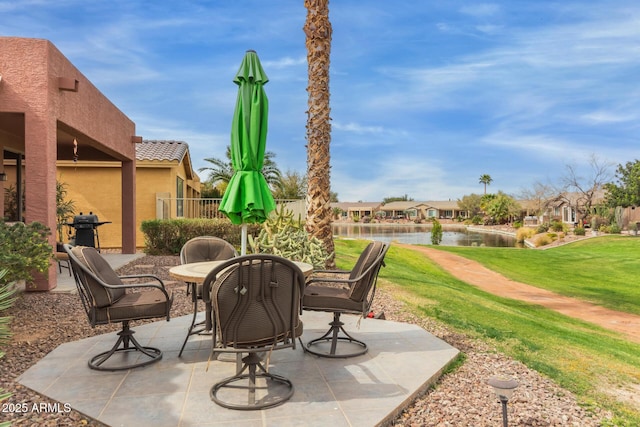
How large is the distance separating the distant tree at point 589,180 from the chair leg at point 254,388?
50.5 m

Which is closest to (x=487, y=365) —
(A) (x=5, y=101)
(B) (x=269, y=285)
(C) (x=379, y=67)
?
(B) (x=269, y=285)

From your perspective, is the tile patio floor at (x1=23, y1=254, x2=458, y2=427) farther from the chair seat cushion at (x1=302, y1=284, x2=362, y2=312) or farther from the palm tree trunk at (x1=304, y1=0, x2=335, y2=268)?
the palm tree trunk at (x1=304, y1=0, x2=335, y2=268)

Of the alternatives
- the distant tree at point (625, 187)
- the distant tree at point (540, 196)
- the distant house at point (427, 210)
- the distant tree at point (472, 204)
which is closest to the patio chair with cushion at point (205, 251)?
the distant tree at point (625, 187)

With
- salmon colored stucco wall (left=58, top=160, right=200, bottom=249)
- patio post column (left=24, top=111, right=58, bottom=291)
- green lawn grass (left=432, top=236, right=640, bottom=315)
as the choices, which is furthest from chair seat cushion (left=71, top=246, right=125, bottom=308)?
green lawn grass (left=432, top=236, right=640, bottom=315)

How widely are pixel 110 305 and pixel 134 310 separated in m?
0.22

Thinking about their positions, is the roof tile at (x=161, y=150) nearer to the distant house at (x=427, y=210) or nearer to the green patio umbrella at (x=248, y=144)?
the green patio umbrella at (x=248, y=144)

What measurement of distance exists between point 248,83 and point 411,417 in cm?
334

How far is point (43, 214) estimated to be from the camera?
7.25 meters

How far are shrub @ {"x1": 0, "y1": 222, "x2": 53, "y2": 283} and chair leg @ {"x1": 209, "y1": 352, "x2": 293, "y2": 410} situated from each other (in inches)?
151

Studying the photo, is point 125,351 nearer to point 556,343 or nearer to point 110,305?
point 110,305

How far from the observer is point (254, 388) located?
10.0 ft

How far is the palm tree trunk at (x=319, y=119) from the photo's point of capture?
9203 millimetres

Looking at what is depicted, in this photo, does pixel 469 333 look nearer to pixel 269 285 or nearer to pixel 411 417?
pixel 411 417

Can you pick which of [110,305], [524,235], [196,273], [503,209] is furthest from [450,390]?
[503,209]
